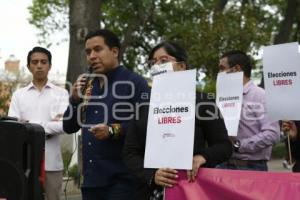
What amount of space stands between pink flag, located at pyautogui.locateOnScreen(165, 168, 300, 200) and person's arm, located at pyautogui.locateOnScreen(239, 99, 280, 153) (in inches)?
58.5

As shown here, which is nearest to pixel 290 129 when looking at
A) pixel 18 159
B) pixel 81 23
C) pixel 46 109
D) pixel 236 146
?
pixel 236 146

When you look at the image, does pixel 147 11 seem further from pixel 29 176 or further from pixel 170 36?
pixel 29 176

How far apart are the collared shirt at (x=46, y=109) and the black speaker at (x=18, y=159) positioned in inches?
62.2

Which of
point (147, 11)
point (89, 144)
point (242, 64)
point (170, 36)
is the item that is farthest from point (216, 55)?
point (89, 144)

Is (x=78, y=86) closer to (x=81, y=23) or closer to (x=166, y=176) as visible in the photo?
(x=166, y=176)

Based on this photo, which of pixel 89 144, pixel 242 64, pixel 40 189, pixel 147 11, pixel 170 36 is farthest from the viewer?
pixel 170 36

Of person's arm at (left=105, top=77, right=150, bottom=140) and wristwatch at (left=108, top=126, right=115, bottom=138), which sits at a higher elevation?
person's arm at (left=105, top=77, right=150, bottom=140)

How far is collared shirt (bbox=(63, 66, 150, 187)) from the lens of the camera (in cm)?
406

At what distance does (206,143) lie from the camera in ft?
11.8

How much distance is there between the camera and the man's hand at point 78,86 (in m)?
4.25

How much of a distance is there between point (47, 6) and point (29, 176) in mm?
28851

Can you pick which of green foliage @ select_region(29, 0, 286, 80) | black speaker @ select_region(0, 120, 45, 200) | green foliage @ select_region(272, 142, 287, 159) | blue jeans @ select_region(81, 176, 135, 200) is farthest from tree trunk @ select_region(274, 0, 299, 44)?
black speaker @ select_region(0, 120, 45, 200)

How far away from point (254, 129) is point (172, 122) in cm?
192

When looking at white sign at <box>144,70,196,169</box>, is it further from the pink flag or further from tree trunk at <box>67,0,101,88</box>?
tree trunk at <box>67,0,101,88</box>
